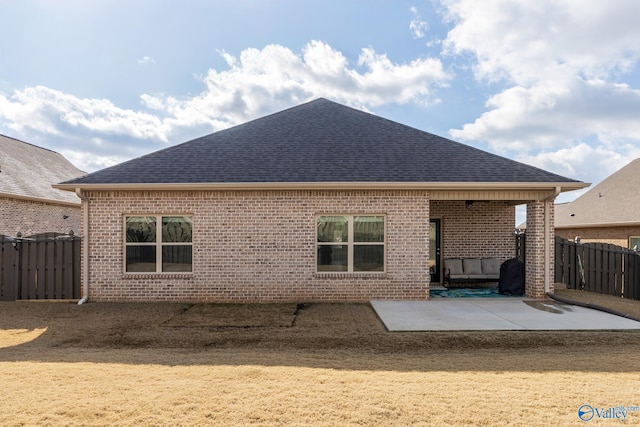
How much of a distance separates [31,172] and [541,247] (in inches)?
967

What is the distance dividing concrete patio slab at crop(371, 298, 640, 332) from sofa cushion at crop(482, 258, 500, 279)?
77.5 inches

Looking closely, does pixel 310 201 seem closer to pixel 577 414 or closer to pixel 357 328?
pixel 357 328

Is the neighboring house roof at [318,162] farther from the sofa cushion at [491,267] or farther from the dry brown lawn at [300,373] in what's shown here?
the dry brown lawn at [300,373]

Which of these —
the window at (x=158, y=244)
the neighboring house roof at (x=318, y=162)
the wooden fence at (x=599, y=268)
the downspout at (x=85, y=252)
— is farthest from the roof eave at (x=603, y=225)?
the downspout at (x=85, y=252)

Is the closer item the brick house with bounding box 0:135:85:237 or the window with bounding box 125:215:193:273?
the window with bounding box 125:215:193:273

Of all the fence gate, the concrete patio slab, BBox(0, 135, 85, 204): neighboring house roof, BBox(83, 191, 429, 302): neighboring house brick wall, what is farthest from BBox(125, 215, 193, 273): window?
BBox(0, 135, 85, 204): neighboring house roof

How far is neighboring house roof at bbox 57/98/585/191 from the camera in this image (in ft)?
31.2

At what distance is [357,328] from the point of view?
23.5ft

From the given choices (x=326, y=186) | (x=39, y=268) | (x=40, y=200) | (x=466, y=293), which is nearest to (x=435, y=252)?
Result: (x=466, y=293)

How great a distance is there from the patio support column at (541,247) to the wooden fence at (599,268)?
→ 113 inches

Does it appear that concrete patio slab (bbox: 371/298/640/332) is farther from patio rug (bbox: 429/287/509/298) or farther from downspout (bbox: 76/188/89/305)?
downspout (bbox: 76/188/89/305)

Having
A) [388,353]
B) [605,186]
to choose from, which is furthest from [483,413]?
[605,186]

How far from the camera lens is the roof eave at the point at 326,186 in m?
9.38

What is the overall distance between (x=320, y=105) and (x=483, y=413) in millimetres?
12924
